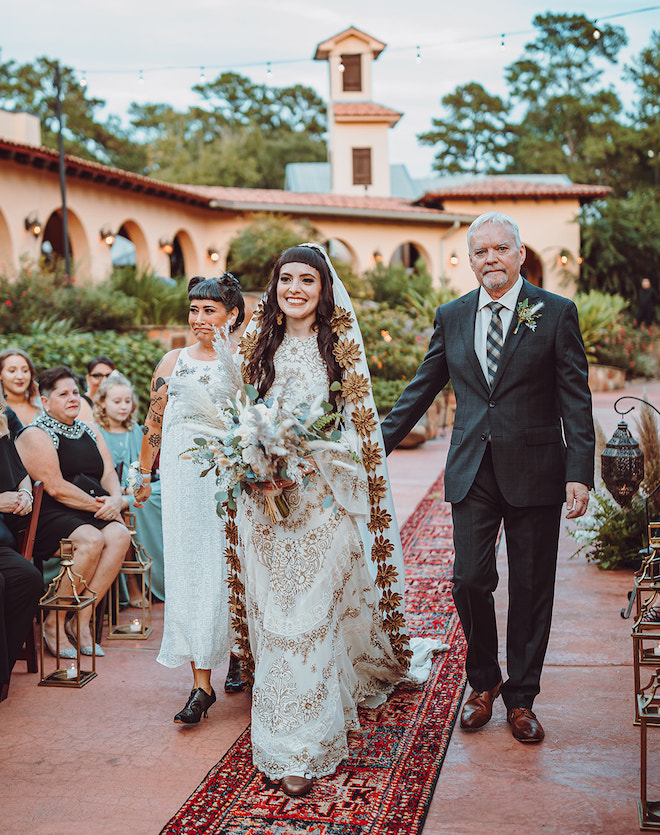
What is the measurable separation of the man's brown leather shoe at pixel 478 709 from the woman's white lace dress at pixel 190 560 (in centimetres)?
116

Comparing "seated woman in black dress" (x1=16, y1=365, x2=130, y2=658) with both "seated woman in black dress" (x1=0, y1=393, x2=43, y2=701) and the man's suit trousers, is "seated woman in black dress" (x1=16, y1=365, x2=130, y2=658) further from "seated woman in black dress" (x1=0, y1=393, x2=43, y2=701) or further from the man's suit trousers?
the man's suit trousers

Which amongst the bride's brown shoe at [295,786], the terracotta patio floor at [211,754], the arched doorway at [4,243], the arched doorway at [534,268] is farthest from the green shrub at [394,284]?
the bride's brown shoe at [295,786]

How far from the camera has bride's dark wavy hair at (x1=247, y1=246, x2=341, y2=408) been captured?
150 inches

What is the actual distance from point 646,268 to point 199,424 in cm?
2597

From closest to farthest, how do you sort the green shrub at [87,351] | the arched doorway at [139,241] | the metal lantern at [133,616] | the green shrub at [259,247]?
1. the metal lantern at [133,616]
2. the green shrub at [87,351]
3. the green shrub at [259,247]
4. the arched doorway at [139,241]

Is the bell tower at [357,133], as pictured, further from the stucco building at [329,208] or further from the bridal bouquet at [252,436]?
the bridal bouquet at [252,436]

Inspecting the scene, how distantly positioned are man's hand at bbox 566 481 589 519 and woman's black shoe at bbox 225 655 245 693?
1.88 meters

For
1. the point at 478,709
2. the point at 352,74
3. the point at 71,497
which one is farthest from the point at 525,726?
the point at 352,74

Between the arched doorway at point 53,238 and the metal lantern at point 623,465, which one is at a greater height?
the arched doorway at point 53,238

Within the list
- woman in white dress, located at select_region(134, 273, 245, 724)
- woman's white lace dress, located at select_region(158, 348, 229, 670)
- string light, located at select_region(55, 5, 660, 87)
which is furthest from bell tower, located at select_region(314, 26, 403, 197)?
woman's white lace dress, located at select_region(158, 348, 229, 670)

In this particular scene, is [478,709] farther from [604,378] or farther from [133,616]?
[604,378]

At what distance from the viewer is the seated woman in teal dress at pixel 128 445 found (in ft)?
20.2

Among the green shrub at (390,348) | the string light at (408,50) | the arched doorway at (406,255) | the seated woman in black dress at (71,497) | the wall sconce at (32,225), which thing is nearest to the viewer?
the seated woman in black dress at (71,497)

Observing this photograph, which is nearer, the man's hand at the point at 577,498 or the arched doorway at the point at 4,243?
the man's hand at the point at 577,498
